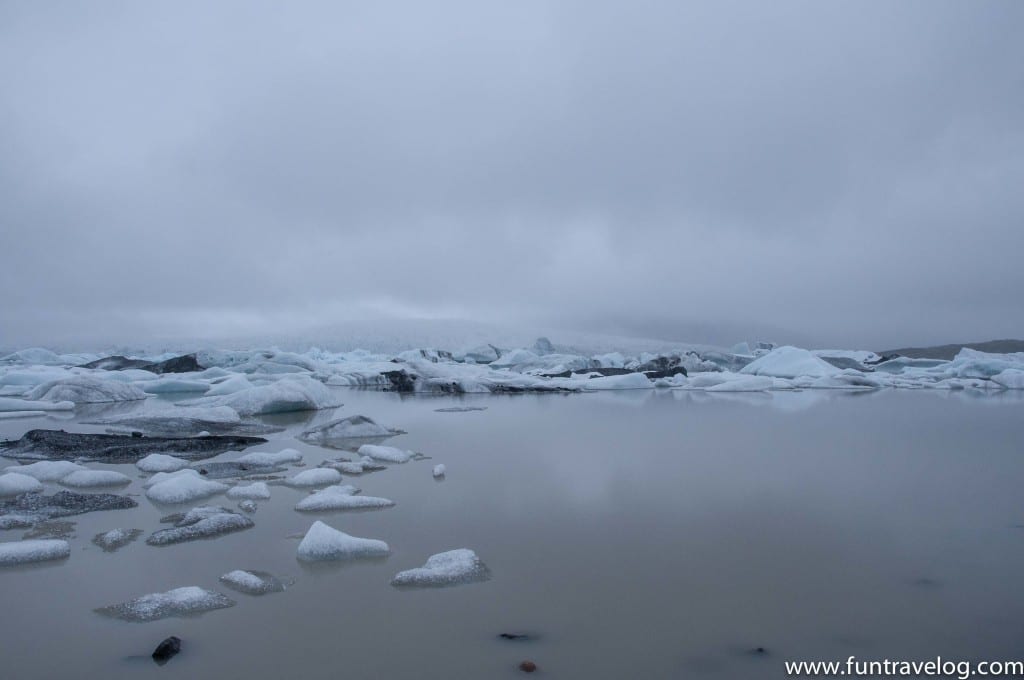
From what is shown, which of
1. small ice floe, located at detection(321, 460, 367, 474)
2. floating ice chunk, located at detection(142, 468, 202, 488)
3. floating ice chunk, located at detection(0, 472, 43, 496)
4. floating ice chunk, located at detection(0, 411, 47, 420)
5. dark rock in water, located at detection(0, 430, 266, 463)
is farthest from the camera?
floating ice chunk, located at detection(0, 411, 47, 420)

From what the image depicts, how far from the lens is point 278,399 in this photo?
271 inches

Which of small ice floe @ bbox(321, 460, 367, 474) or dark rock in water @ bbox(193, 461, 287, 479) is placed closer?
dark rock in water @ bbox(193, 461, 287, 479)

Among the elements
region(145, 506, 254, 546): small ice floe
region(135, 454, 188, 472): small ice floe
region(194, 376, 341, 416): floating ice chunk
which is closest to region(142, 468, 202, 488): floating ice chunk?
region(135, 454, 188, 472): small ice floe

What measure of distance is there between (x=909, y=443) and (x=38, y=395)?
983 cm

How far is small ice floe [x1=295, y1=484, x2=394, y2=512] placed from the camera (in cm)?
252

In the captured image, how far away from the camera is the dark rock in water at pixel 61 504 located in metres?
2.42

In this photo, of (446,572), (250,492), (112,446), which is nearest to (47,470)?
(112,446)

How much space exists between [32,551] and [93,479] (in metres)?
1.18

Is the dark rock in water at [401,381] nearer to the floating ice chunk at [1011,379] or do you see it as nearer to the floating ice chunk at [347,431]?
the floating ice chunk at [347,431]

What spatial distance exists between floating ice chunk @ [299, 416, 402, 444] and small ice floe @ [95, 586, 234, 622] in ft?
9.90

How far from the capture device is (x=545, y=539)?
208 centimetres

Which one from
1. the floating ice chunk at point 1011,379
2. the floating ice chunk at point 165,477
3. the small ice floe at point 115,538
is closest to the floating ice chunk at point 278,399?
the floating ice chunk at point 165,477

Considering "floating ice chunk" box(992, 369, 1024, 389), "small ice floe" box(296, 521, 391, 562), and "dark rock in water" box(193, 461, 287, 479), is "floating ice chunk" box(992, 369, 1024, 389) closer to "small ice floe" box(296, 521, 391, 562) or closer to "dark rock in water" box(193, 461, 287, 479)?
"dark rock in water" box(193, 461, 287, 479)

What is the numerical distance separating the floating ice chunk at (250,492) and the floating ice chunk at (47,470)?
3.19 ft
